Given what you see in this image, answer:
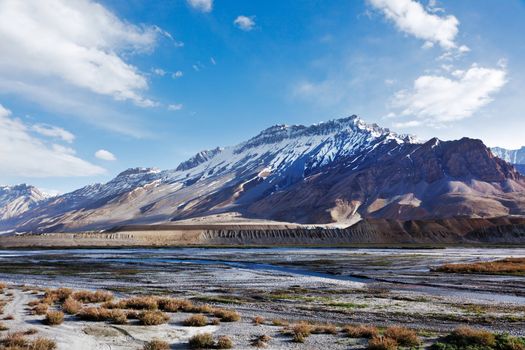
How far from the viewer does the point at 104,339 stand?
1560 centimetres

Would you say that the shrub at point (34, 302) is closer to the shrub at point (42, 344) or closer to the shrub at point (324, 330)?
the shrub at point (42, 344)

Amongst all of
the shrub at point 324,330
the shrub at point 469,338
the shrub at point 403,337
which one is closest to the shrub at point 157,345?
the shrub at point 324,330

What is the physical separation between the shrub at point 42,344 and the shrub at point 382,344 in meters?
9.95

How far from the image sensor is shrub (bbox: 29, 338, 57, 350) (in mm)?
13227

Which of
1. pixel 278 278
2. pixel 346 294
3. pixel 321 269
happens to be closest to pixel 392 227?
pixel 321 269

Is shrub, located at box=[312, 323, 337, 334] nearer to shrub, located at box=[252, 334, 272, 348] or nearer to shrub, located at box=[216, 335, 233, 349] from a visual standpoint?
shrub, located at box=[252, 334, 272, 348]

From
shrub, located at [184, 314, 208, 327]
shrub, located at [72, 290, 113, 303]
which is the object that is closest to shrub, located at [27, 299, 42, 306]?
shrub, located at [72, 290, 113, 303]

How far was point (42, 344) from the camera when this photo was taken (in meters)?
13.4

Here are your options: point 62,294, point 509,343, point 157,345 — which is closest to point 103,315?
point 157,345

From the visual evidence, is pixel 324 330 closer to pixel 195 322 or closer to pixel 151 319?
pixel 195 322

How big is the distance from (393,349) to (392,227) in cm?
14601

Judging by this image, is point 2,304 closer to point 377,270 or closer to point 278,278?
point 278,278

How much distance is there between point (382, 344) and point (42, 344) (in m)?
10.5

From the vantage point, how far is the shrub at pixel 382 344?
1430cm
